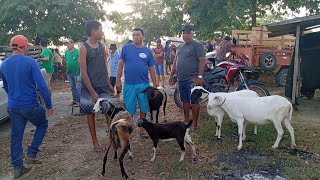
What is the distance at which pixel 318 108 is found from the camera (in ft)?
28.8

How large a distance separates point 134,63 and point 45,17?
1340cm

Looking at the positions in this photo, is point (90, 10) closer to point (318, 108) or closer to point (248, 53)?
point (248, 53)

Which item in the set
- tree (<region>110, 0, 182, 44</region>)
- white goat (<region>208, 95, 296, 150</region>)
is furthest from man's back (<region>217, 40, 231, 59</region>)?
tree (<region>110, 0, 182, 44</region>)

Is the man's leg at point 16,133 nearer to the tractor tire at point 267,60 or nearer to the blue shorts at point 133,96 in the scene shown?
the blue shorts at point 133,96

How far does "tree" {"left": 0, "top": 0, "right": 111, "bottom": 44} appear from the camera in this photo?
643 inches

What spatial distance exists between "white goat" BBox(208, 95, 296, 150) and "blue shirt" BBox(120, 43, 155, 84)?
1.26 meters

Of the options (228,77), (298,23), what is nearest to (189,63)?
(228,77)

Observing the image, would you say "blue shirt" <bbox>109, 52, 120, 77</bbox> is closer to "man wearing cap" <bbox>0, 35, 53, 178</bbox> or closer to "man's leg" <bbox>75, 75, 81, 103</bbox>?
"man's leg" <bbox>75, 75, 81, 103</bbox>

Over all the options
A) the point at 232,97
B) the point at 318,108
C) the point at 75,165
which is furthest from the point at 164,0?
the point at 75,165

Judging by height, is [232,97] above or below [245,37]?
below

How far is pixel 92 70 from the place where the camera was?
5.13m

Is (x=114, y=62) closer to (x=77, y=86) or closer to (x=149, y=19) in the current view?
(x=77, y=86)

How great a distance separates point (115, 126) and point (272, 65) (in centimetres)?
887

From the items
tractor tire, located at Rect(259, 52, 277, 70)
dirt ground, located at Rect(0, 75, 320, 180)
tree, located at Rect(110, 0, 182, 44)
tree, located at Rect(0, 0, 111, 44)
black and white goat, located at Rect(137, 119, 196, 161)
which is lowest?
dirt ground, located at Rect(0, 75, 320, 180)
